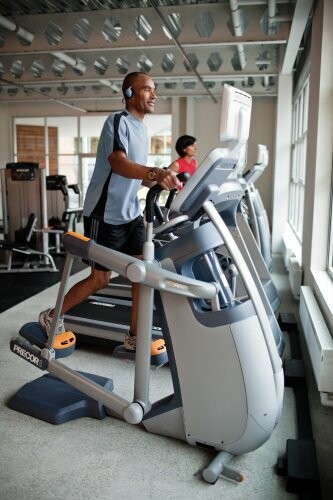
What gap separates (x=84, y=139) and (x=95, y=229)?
1103 cm

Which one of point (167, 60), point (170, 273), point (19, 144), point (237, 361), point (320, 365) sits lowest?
point (320, 365)

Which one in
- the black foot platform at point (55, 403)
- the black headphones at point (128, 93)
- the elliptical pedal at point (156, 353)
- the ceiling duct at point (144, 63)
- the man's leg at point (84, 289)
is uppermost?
the ceiling duct at point (144, 63)

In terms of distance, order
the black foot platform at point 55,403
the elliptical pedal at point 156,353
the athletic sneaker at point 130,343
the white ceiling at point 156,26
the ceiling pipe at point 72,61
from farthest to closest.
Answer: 1. the ceiling pipe at point 72,61
2. the white ceiling at point 156,26
3. the athletic sneaker at point 130,343
4. the elliptical pedal at point 156,353
5. the black foot platform at point 55,403

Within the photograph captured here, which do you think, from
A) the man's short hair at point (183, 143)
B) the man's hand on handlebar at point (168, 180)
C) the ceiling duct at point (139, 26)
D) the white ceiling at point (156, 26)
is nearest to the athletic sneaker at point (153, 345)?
the man's hand on handlebar at point (168, 180)

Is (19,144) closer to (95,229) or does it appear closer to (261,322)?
(95,229)

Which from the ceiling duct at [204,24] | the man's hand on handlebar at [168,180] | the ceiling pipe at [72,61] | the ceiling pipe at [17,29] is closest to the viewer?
the man's hand on handlebar at [168,180]

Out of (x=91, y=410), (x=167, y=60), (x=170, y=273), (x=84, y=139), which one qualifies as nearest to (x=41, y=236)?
(x=167, y=60)

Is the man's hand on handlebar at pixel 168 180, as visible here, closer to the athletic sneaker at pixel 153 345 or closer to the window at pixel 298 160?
the athletic sneaker at pixel 153 345

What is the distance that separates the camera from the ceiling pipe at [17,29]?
533 cm

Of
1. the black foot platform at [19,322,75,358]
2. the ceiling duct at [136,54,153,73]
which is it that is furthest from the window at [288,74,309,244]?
the black foot platform at [19,322,75,358]

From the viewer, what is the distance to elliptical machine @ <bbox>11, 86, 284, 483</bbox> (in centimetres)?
183

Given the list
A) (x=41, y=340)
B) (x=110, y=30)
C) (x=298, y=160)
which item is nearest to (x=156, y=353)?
(x=41, y=340)

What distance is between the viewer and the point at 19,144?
44.4 feet

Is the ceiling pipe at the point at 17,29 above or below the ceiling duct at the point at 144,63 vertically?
below
